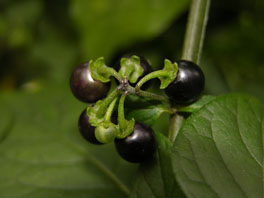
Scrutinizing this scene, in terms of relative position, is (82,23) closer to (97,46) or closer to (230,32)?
(97,46)

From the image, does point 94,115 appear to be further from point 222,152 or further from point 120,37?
point 120,37

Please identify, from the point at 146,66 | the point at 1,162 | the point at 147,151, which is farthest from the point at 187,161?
the point at 1,162

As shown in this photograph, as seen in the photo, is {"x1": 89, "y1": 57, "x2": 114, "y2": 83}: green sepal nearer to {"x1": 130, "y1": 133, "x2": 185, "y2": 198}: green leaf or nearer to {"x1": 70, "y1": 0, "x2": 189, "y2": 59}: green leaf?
{"x1": 130, "y1": 133, "x2": 185, "y2": 198}: green leaf

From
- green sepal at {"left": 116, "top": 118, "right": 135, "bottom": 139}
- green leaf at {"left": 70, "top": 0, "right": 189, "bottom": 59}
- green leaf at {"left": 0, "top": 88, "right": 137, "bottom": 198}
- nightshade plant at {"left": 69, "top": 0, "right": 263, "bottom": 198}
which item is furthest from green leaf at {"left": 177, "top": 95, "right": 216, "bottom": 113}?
green leaf at {"left": 70, "top": 0, "right": 189, "bottom": 59}

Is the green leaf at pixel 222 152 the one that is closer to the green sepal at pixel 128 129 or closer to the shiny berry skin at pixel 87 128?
the green sepal at pixel 128 129

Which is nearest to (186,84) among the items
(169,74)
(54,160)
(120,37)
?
(169,74)

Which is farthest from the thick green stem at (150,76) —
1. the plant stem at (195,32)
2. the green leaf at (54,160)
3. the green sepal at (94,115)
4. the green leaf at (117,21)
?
the green leaf at (117,21)
